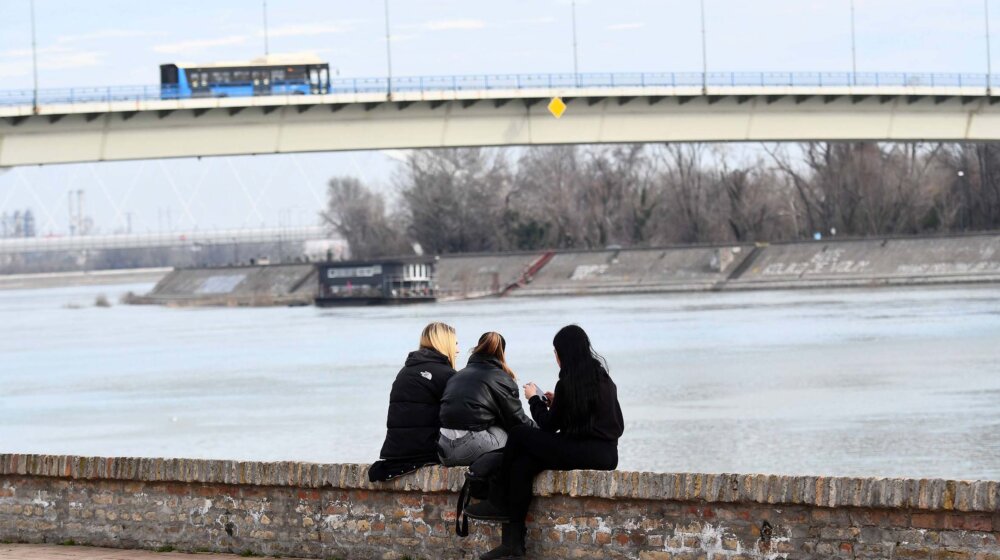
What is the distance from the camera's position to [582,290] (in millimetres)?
102188

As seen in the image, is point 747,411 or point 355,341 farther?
point 355,341

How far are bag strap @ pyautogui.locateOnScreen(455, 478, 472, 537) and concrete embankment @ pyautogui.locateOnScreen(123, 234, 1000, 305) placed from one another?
79.6 m

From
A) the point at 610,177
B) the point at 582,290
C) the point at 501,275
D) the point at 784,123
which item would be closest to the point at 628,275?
the point at 582,290

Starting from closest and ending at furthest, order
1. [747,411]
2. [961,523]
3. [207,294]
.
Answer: [961,523] → [747,411] → [207,294]

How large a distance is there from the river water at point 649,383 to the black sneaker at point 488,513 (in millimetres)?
14742

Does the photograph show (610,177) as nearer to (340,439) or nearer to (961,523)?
(340,439)

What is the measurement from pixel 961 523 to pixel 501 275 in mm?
101434

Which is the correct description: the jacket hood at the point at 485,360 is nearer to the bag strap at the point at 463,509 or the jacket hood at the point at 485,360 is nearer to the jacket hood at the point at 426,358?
the jacket hood at the point at 426,358

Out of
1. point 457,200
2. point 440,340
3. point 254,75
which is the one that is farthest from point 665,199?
point 440,340

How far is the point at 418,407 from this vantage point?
1009 centimetres

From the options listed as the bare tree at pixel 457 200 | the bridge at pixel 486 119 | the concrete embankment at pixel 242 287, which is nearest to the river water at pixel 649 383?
the bridge at pixel 486 119

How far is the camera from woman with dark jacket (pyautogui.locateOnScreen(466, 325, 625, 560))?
365 inches

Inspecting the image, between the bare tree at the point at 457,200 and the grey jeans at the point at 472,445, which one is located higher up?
the bare tree at the point at 457,200

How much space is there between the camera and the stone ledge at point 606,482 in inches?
324
